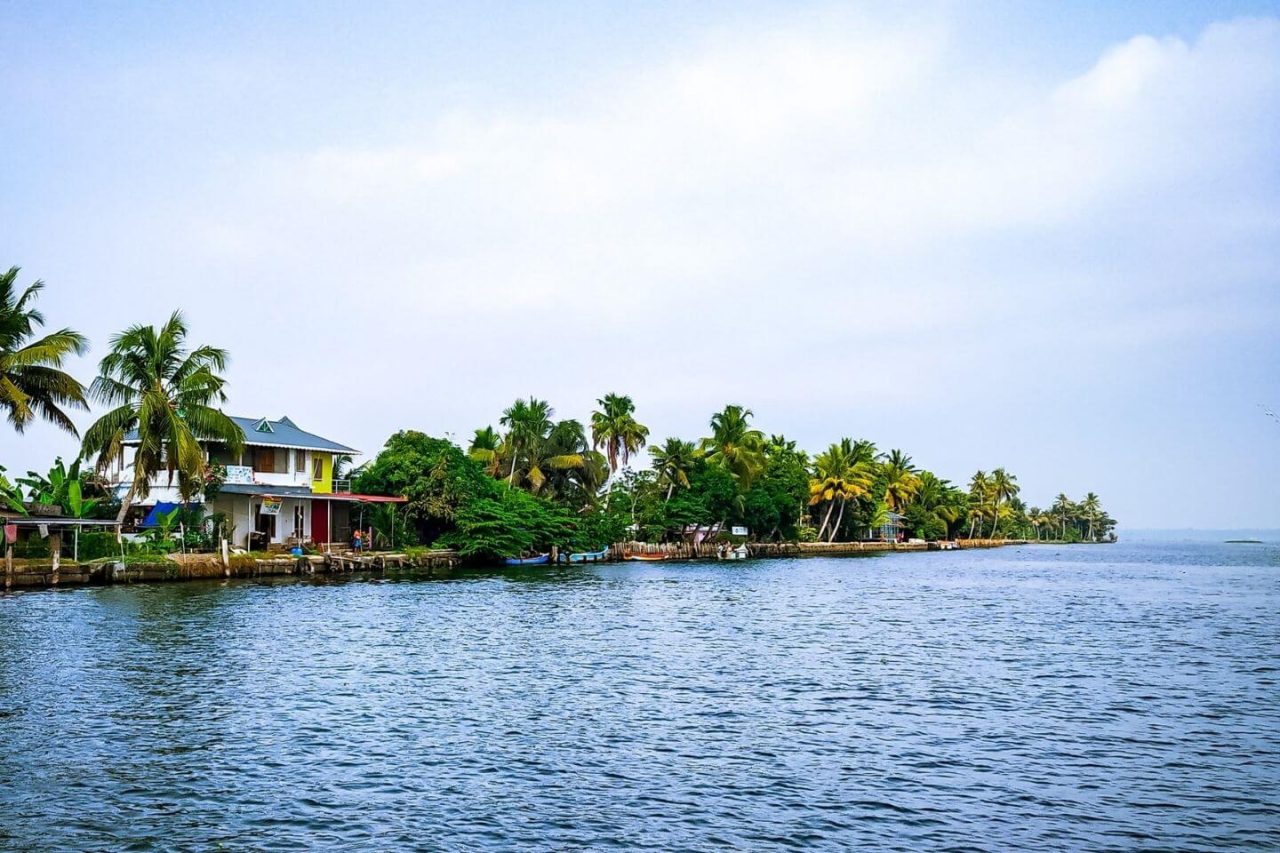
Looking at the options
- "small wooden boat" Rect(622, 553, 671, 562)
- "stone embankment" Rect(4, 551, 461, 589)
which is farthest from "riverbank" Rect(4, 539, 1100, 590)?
"small wooden boat" Rect(622, 553, 671, 562)

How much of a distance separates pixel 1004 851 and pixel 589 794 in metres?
5.36

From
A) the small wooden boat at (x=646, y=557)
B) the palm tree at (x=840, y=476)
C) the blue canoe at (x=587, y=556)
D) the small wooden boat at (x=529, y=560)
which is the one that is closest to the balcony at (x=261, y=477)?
the small wooden boat at (x=529, y=560)

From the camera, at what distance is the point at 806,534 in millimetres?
113688

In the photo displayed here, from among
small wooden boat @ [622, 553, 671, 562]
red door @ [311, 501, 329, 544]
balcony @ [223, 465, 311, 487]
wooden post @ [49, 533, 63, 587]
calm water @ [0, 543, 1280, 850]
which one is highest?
balcony @ [223, 465, 311, 487]

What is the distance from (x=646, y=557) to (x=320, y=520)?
29046 mm

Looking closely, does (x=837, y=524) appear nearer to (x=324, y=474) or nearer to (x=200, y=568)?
(x=324, y=474)

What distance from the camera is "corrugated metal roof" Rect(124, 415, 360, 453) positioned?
193 feet

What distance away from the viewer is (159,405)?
46812 mm

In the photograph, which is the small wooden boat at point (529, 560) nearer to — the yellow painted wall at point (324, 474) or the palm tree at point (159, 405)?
the yellow painted wall at point (324, 474)

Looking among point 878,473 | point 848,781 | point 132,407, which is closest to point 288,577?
point 132,407

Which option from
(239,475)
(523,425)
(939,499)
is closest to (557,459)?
(523,425)

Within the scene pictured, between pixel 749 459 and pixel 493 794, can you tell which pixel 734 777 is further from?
pixel 749 459

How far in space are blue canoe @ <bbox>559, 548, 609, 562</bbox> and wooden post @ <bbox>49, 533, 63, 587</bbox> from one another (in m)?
34.6

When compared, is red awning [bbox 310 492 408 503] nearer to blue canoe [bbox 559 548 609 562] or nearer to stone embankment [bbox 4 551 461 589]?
stone embankment [bbox 4 551 461 589]
